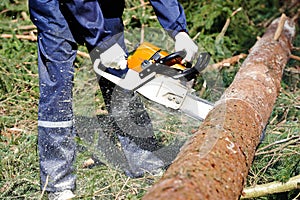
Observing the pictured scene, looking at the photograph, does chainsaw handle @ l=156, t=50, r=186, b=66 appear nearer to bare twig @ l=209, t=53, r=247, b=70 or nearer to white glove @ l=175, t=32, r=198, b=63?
white glove @ l=175, t=32, r=198, b=63

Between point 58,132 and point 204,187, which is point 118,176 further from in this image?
point 204,187

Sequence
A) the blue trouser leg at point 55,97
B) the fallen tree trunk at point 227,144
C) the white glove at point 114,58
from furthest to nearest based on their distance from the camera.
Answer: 1. the blue trouser leg at point 55,97
2. the white glove at point 114,58
3. the fallen tree trunk at point 227,144

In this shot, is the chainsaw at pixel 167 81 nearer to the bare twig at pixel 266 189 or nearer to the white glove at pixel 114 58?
the white glove at pixel 114 58

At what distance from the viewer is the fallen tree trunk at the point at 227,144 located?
1986 mm

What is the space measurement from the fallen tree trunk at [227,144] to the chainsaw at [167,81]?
17 cm

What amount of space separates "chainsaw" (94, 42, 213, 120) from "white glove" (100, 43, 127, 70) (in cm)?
7

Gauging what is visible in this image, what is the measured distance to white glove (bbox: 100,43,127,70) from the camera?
2.69 m

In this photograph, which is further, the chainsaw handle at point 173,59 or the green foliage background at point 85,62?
the green foliage background at point 85,62

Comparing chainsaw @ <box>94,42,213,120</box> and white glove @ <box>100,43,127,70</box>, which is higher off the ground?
white glove @ <box>100,43,127,70</box>

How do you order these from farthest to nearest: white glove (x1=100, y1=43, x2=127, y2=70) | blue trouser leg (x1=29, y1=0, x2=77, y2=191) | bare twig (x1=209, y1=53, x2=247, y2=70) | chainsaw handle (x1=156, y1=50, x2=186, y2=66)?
bare twig (x1=209, y1=53, x2=247, y2=70)
blue trouser leg (x1=29, y1=0, x2=77, y2=191)
chainsaw handle (x1=156, y1=50, x2=186, y2=66)
white glove (x1=100, y1=43, x2=127, y2=70)

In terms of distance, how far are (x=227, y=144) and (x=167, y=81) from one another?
24.3 inches

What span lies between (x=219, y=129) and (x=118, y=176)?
982 millimetres

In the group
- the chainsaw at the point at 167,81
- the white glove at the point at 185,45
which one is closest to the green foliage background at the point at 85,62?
the chainsaw at the point at 167,81

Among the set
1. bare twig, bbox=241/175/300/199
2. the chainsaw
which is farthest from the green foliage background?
the chainsaw
